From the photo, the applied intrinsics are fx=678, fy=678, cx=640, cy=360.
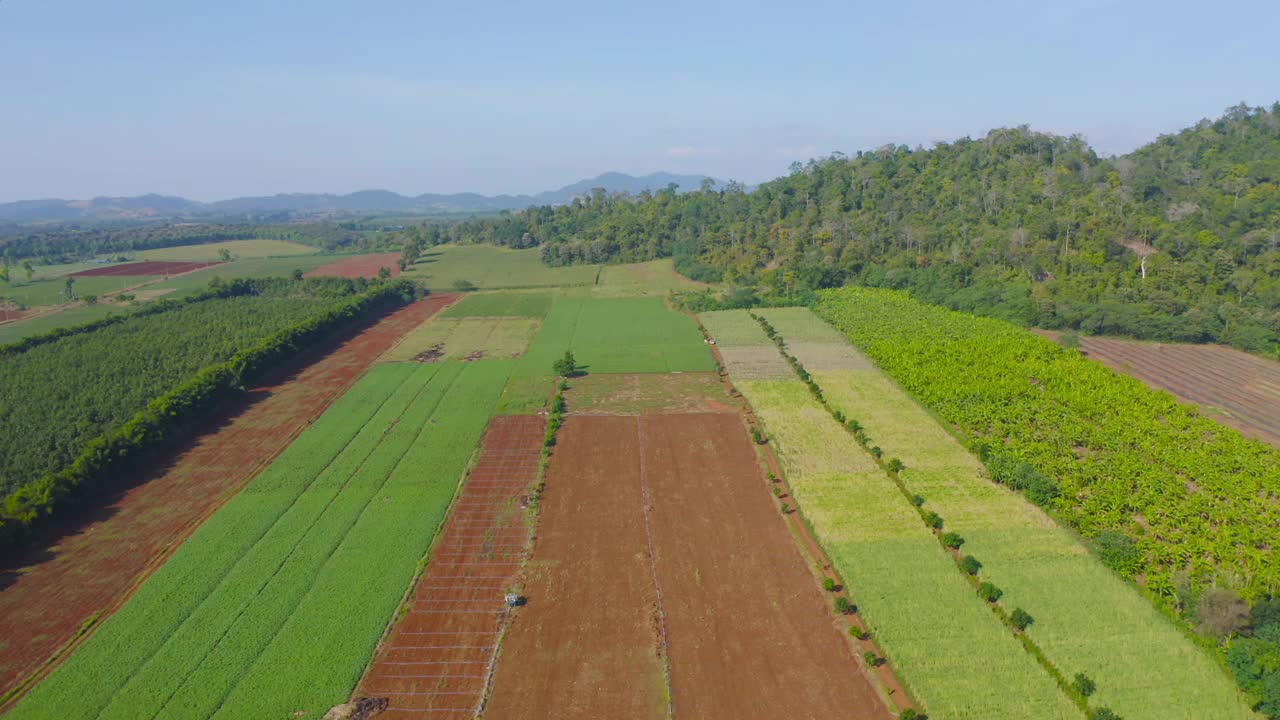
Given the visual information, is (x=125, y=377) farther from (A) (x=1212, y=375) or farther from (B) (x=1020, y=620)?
(A) (x=1212, y=375)

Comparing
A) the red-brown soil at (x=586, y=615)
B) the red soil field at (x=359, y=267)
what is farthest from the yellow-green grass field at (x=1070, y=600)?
the red soil field at (x=359, y=267)

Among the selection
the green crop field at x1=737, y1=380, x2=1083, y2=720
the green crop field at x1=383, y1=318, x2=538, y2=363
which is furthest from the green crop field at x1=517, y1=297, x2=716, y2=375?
the green crop field at x1=737, y1=380, x2=1083, y2=720

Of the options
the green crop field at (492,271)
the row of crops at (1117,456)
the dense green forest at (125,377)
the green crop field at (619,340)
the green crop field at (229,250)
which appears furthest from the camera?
the green crop field at (229,250)

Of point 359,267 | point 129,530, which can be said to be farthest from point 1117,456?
point 359,267

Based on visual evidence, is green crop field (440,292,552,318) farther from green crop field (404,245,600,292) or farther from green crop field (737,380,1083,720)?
green crop field (737,380,1083,720)

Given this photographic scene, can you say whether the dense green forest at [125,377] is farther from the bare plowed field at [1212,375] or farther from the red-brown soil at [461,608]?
the bare plowed field at [1212,375]

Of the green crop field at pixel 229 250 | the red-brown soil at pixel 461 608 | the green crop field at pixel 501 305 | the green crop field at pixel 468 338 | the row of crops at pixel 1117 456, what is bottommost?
the red-brown soil at pixel 461 608

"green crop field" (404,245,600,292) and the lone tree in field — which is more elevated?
"green crop field" (404,245,600,292)
